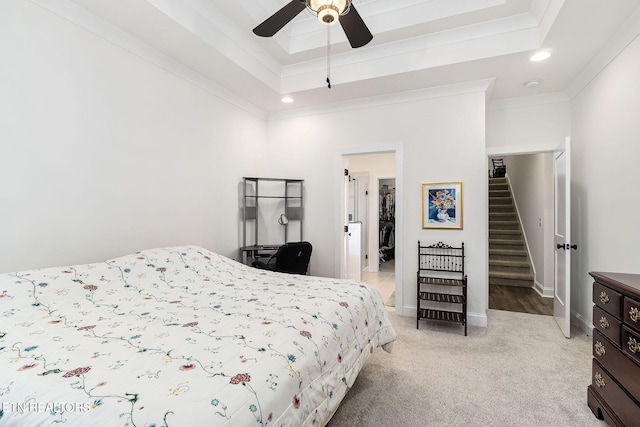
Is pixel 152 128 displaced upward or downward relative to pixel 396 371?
upward

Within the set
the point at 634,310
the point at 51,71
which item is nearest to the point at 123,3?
the point at 51,71

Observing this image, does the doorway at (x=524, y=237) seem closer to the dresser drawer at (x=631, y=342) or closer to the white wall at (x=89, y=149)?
the dresser drawer at (x=631, y=342)

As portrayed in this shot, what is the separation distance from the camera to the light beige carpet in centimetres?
189

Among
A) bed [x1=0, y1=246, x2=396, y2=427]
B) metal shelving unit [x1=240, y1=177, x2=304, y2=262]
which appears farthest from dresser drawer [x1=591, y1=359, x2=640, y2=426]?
metal shelving unit [x1=240, y1=177, x2=304, y2=262]

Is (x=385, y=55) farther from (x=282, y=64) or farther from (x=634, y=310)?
(x=634, y=310)

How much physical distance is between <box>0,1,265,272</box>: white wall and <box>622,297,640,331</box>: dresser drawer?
3.43 m

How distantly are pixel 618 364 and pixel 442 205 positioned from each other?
2173mm

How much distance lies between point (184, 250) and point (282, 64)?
2.53 metres

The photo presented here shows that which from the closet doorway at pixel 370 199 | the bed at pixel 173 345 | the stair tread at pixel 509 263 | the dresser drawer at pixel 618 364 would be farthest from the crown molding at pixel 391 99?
the stair tread at pixel 509 263

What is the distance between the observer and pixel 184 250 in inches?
105

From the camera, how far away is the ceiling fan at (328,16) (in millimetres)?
1721

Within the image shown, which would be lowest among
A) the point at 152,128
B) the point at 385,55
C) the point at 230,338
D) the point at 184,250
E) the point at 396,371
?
the point at 396,371

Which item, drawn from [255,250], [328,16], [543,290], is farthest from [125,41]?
[543,290]

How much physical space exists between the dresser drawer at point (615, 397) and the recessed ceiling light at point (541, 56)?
2630 mm
